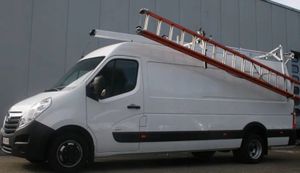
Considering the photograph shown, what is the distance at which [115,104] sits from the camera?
856cm

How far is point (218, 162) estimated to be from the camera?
36.1ft

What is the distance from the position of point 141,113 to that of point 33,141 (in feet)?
7.18

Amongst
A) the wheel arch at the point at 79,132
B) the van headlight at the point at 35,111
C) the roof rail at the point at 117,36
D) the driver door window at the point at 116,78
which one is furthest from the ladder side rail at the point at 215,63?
the van headlight at the point at 35,111

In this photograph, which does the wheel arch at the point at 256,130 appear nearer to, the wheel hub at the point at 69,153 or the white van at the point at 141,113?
the white van at the point at 141,113

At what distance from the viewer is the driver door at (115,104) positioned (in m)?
8.34

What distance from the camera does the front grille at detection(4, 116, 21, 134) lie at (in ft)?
26.3

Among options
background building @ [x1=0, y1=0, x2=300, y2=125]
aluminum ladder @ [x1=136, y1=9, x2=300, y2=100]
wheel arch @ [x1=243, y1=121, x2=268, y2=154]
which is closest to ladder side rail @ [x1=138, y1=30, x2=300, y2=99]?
aluminum ladder @ [x1=136, y1=9, x2=300, y2=100]

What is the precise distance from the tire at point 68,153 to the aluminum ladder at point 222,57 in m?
2.47

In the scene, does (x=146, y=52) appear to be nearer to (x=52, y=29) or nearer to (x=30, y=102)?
(x=30, y=102)

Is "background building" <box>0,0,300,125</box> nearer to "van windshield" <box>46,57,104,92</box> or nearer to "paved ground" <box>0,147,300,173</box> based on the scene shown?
"paved ground" <box>0,147,300,173</box>

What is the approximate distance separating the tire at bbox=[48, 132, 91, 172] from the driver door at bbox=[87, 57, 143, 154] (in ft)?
1.05

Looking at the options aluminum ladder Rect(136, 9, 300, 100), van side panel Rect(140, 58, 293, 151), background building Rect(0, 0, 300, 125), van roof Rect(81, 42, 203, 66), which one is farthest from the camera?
background building Rect(0, 0, 300, 125)

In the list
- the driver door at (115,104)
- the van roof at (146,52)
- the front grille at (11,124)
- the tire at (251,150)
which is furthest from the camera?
the tire at (251,150)

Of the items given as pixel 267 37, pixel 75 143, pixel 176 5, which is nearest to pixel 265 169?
pixel 75 143
